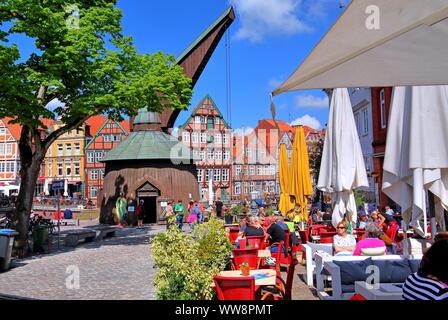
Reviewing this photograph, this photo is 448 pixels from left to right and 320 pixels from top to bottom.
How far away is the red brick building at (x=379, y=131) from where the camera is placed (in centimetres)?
2083

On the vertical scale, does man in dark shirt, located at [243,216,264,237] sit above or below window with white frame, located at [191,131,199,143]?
below

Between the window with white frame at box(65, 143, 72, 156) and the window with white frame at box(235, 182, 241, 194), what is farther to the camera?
the window with white frame at box(65, 143, 72, 156)

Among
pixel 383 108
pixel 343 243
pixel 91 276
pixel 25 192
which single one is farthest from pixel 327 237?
pixel 383 108

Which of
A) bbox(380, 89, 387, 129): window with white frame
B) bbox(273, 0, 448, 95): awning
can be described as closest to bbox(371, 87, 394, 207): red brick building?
bbox(380, 89, 387, 129): window with white frame

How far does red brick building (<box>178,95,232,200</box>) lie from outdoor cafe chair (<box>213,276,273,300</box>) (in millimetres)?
52797

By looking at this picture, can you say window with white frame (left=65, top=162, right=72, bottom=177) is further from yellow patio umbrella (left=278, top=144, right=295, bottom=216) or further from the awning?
the awning

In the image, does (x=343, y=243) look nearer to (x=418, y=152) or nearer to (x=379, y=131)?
(x=418, y=152)

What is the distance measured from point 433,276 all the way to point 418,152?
4.92 ft

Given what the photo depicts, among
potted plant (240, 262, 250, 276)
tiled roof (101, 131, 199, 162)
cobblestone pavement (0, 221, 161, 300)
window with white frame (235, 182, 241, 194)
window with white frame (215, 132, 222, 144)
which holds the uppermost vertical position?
window with white frame (215, 132, 222, 144)

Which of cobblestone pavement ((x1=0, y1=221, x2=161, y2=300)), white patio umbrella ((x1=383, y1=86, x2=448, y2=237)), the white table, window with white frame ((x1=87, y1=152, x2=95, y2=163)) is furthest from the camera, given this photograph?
window with white frame ((x1=87, y1=152, x2=95, y2=163))

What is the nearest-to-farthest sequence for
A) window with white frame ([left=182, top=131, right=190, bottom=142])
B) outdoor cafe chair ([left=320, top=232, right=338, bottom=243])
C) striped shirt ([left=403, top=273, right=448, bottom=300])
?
1. striped shirt ([left=403, top=273, right=448, bottom=300])
2. outdoor cafe chair ([left=320, top=232, right=338, bottom=243])
3. window with white frame ([left=182, top=131, right=190, bottom=142])

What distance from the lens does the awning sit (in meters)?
2.70

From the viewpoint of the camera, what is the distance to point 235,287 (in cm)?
496
